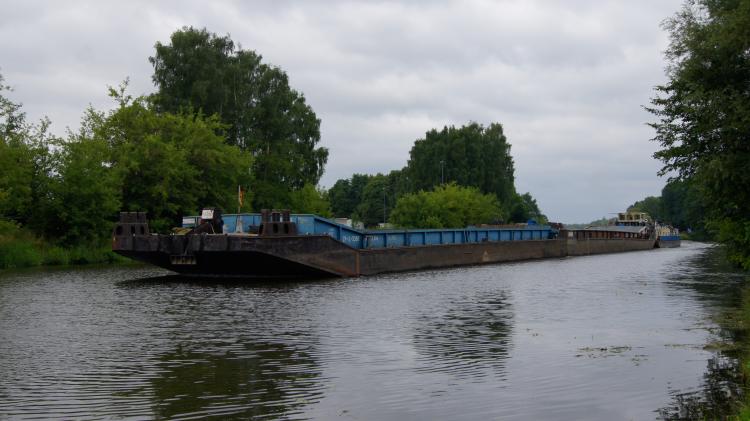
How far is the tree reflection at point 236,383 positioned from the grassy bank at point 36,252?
25.6 meters

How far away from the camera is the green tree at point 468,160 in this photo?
89750mm

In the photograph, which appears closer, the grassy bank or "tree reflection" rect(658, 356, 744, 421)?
"tree reflection" rect(658, 356, 744, 421)

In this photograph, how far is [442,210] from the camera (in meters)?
73.6

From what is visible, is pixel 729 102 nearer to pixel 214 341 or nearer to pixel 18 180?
pixel 214 341

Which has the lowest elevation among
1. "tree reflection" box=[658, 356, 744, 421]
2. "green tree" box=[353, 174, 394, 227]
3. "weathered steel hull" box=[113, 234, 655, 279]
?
"tree reflection" box=[658, 356, 744, 421]

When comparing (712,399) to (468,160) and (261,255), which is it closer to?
(261,255)

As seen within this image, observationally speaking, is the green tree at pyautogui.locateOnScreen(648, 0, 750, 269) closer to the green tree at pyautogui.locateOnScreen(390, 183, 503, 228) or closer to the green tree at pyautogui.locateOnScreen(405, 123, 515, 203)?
the green tree at pyautogui.locateOnScreen(390, 183, 503, 228)

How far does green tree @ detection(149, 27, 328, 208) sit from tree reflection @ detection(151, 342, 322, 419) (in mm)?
41651

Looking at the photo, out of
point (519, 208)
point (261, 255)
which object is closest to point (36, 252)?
point (261, 255)

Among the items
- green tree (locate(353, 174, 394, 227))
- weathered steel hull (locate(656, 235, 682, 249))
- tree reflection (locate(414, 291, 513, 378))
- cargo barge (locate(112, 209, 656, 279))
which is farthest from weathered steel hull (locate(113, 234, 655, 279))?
green tree (locate(353, 174, 394, 227))

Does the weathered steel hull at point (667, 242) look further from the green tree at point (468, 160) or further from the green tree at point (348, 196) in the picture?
the green tree at point (348, 196)

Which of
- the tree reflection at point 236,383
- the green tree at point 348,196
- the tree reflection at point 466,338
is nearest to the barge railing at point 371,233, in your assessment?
the tree reflection at point 466,338

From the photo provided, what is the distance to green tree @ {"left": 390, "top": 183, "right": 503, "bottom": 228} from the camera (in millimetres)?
73125

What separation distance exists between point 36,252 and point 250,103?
2706 centimetres
